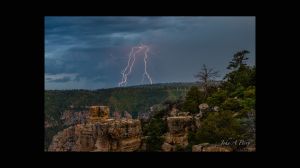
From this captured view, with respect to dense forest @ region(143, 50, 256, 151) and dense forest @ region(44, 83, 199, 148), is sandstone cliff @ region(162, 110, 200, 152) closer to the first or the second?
dense forest @ region(143, 50, 256, 151)

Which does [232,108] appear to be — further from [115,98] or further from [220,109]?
[115,98]

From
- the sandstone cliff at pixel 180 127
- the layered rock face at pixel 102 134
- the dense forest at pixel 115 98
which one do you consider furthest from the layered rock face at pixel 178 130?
the dense forest at pixel 115 98

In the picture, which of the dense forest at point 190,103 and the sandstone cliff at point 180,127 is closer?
the dense forest at point 190,103

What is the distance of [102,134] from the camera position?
7.90 meters

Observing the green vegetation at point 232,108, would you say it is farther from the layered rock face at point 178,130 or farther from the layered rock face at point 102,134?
the layered rock face at point 102,134

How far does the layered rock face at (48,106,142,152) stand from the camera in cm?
601

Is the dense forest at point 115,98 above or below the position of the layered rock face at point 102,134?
above

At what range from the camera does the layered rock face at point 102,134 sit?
19.7 feet

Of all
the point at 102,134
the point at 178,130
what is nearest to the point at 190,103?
the point at 178,130
